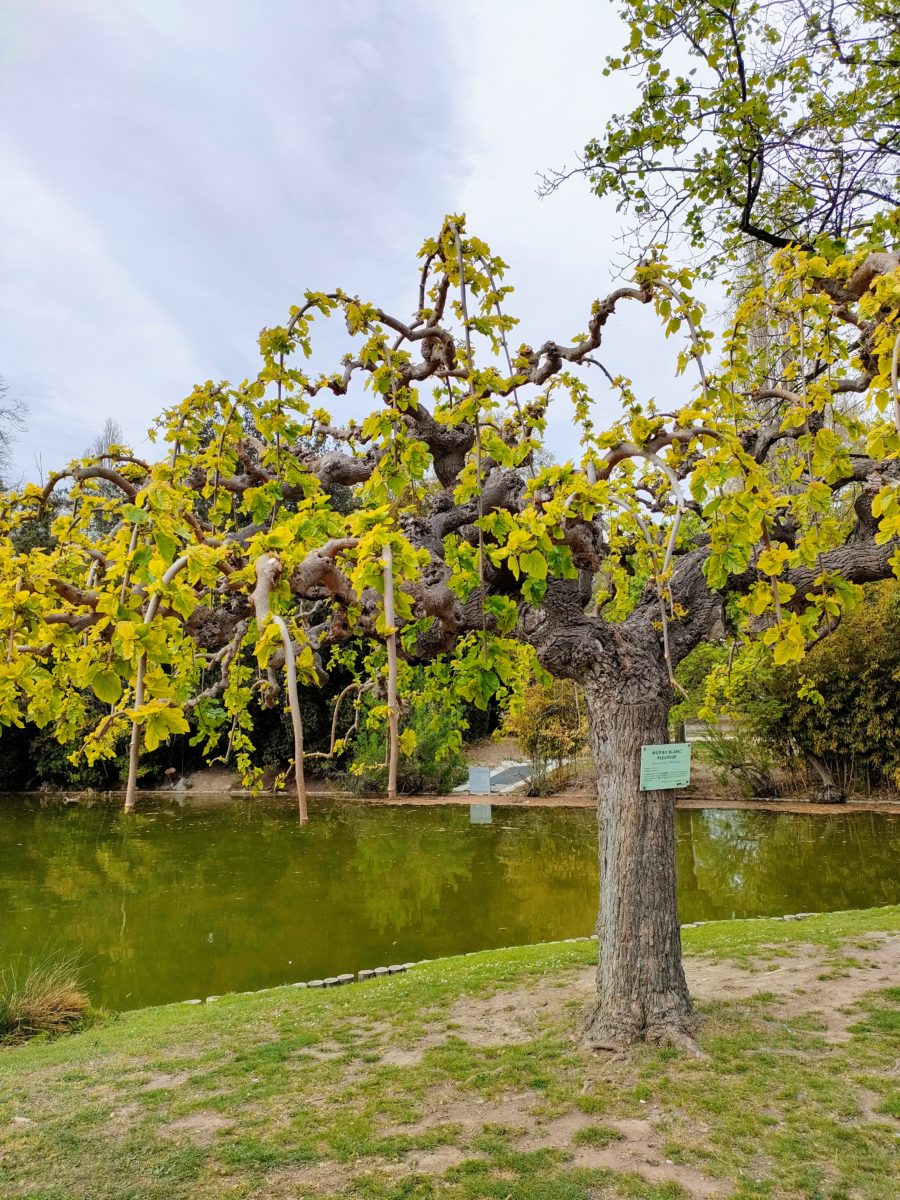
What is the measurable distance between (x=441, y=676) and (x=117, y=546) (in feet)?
7.70

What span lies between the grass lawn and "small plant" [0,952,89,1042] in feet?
0.98

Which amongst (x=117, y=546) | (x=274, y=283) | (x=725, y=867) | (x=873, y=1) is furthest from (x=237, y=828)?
(x=873, y=1)

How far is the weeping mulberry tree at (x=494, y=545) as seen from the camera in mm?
2098

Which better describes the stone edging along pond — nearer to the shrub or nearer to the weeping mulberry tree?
the weeping mulberry tree

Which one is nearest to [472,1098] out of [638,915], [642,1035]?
[642,1035]

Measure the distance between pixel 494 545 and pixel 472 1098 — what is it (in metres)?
2.49

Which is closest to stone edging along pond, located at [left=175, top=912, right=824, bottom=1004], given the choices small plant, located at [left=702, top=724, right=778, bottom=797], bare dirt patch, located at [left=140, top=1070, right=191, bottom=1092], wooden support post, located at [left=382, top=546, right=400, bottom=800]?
bare dirt patch, located at [left=140, top=1070, right=191, bottom=1092]

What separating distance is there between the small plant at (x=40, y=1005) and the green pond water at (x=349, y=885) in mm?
587

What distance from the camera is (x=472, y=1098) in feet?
11.1

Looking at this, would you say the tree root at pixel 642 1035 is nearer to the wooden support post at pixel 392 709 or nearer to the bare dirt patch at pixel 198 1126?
the bare dirt patch at pixel 198 1126

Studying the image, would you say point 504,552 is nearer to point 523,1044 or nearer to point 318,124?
point 523,1044

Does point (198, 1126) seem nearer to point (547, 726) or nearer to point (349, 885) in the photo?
point (349, 885)

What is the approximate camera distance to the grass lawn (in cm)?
275

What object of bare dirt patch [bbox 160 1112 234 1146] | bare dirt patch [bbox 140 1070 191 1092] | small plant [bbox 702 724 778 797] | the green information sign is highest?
the green information sign
